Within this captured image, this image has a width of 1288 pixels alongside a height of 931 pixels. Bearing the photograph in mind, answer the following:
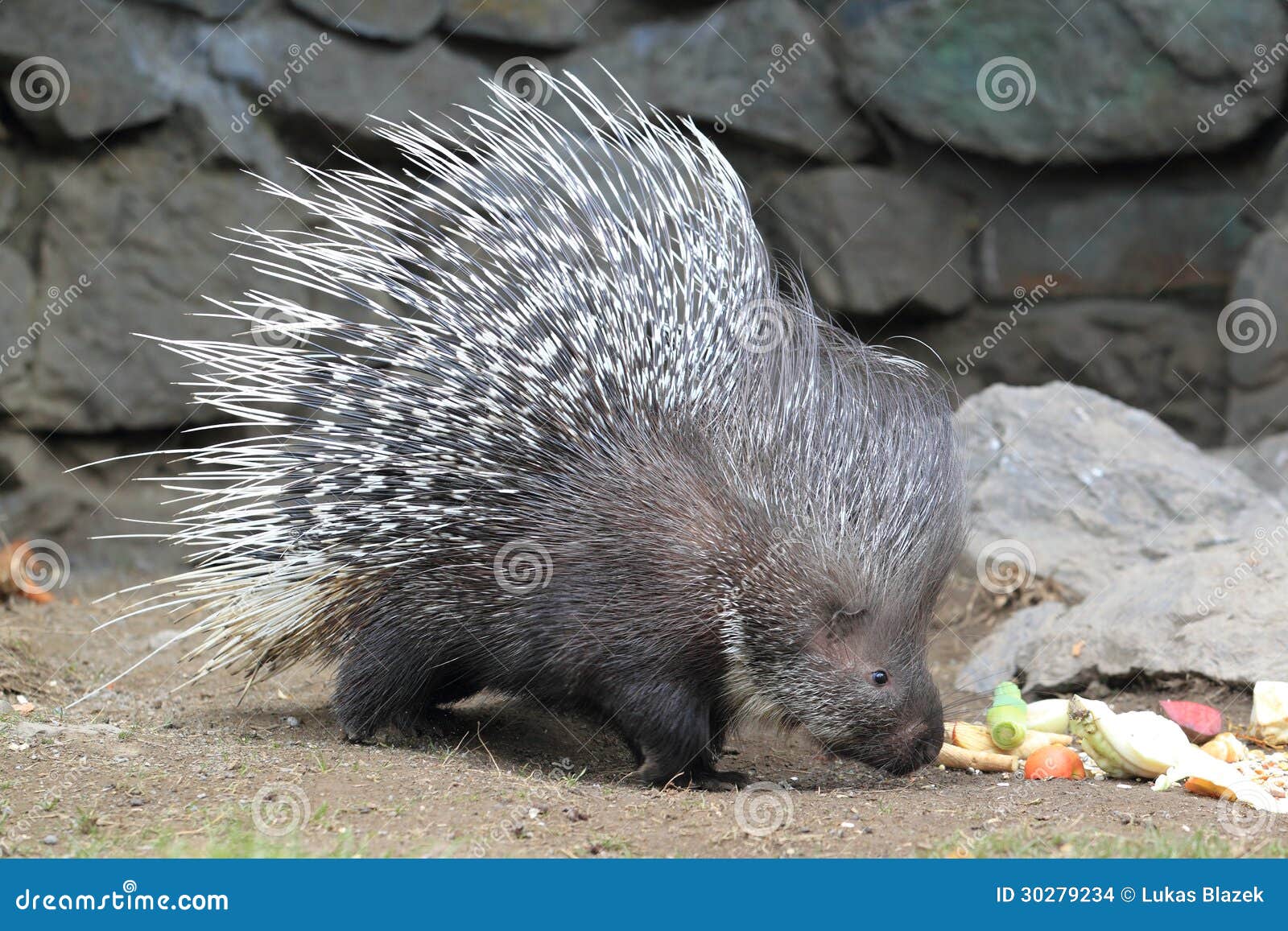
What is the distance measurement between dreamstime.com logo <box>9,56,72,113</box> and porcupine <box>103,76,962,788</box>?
151 inches

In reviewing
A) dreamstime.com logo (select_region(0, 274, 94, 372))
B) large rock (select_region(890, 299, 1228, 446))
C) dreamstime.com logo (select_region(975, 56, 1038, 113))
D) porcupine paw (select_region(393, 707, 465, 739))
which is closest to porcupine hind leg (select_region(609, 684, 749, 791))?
porcupine paw (select_region(393, 707, 465, 739))

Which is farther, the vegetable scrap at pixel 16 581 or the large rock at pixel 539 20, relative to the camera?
the large rock at pixel 539 20

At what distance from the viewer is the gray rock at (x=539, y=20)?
7059 millimetres

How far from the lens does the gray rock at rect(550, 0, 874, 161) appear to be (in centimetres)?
717

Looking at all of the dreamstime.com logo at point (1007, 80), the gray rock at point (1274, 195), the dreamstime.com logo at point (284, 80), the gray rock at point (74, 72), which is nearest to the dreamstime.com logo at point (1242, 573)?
the gray rock at point (1274, 195)

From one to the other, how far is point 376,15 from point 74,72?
A: 1586mm

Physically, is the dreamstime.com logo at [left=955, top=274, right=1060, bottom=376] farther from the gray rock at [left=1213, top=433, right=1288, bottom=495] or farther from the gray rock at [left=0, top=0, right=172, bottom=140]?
the gray rock at [left=0, top=0, right=172, bottom=140]

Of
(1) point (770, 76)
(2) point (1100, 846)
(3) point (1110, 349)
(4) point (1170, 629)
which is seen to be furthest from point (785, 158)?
(2) point (1100, 846)

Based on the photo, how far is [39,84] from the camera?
669 centimetres

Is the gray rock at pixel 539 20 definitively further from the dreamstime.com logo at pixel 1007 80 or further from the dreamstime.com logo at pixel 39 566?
the dreamstime.com logo at pixel 39 566

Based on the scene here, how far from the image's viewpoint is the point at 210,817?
9.57 ft

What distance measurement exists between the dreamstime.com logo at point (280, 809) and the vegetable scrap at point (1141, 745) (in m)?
1.94

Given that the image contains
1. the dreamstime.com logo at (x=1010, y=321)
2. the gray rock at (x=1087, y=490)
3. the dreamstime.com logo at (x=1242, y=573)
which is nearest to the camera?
the dreamstime.com logo at (x=1242, y=573)

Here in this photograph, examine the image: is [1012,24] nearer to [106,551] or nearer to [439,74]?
[439,74]
